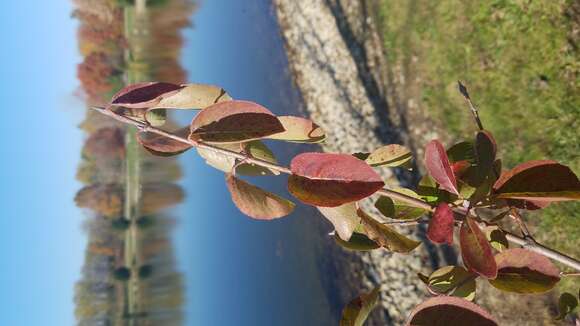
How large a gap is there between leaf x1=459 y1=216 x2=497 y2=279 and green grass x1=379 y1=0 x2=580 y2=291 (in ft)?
7.25

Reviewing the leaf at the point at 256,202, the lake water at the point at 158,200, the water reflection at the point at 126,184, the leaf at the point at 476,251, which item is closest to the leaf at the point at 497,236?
the leaf at the point at 476,251

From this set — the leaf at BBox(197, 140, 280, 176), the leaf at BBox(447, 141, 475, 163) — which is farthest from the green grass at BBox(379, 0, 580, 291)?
the leaf at BBox(197, 140, 280, 176)

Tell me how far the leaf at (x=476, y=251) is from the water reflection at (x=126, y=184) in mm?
10529

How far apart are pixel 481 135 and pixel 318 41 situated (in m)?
4.70

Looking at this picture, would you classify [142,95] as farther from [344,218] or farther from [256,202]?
[344,218]

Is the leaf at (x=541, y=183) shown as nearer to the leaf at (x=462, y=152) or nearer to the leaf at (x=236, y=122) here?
the leaf at (x=462, y=152)

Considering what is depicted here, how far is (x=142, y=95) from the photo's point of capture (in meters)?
0.73

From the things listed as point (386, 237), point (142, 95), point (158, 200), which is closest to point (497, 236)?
point (386, 237)

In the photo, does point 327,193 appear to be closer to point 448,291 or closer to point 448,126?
point 448,291

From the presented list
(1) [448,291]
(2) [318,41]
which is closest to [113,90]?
(2) [318,41]

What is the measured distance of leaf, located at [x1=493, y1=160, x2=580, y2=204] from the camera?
2.30ft

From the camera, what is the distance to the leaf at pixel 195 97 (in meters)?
0.78

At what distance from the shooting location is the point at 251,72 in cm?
823

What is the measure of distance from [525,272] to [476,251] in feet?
0.36
